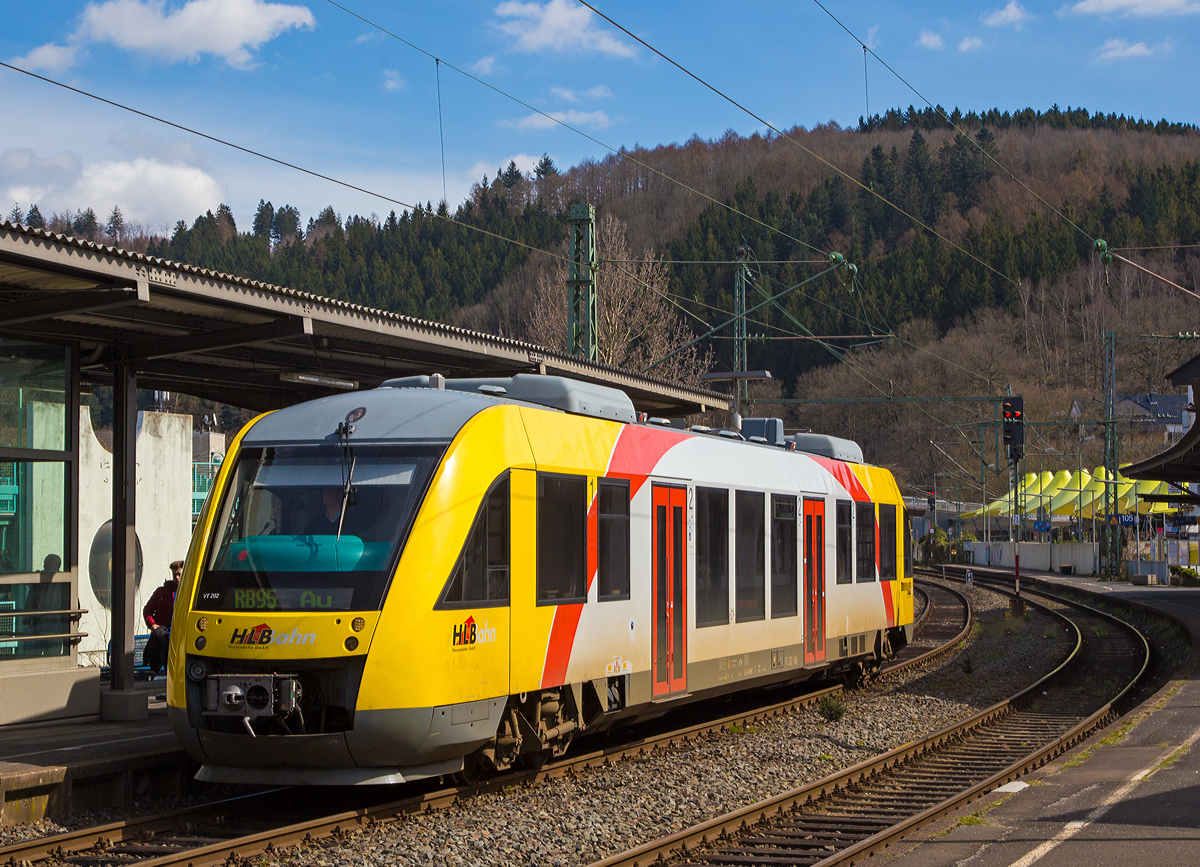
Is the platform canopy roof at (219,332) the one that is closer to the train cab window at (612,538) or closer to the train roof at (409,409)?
the train roof at (409,409)

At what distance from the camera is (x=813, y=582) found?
50.3 feet

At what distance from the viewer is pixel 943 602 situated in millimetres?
36625

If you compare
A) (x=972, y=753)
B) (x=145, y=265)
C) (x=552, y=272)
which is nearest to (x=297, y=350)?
(x=145, y=265)

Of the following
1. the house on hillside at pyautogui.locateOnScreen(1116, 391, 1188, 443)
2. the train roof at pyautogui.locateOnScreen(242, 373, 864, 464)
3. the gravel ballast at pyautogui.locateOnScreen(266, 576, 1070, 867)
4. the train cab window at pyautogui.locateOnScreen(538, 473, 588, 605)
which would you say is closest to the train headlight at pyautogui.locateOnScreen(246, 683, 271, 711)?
the gravel ballast at pyautogui.locateOnScreen(266, 576, 1070, 867)

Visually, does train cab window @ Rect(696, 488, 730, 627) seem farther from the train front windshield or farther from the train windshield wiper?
the train windshield wiper

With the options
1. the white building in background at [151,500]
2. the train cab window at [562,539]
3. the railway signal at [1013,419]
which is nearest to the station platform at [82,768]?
the train cab window at [562,539]

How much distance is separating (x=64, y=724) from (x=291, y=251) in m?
82.1

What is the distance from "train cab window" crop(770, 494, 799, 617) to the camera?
14.2m

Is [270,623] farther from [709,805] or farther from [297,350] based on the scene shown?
[297,350]

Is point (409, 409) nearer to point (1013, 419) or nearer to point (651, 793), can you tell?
point (651, 793)

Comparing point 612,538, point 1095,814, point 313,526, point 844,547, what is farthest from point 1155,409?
point 313,526

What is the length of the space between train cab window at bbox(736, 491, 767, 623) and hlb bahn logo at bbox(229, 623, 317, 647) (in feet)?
19.1

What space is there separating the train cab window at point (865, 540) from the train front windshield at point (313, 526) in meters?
9.46

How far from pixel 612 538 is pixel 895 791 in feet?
10.5
